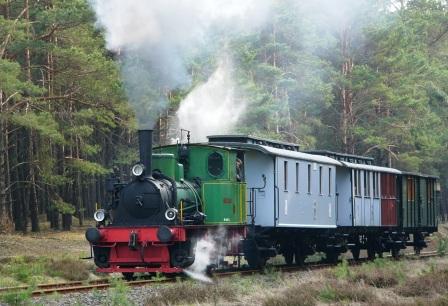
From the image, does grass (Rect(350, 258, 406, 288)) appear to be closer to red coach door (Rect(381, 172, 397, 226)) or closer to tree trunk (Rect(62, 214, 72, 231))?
red coach door (Rect(381, 172, 397, 226))

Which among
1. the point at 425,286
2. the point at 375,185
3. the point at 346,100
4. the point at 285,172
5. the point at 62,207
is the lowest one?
the point at 425,286

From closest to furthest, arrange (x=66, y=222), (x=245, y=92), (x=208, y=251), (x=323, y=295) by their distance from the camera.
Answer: (x=323, y=295) → (x=208, y=251) → (x=245, y=92) → (x=66, y=222)

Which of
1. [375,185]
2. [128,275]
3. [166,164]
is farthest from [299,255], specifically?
[166,164]

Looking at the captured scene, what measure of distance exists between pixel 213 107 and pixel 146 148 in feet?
56.1

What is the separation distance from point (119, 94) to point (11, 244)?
8862mm

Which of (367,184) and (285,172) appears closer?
(285,172)

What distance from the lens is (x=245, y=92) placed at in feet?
142

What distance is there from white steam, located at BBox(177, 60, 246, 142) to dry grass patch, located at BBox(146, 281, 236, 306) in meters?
12.8

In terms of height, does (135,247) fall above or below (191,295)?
above

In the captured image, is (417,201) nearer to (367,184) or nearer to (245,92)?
(367,184)

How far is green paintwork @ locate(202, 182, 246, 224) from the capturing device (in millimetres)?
19438

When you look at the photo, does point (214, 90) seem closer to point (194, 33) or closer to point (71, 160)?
point (71, 160)

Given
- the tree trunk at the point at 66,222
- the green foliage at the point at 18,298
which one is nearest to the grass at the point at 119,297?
the green foliage at the point at 18,298

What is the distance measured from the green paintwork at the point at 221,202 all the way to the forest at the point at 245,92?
1414 cm
